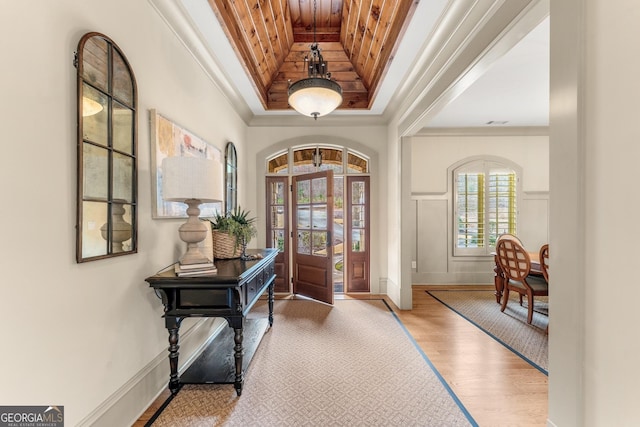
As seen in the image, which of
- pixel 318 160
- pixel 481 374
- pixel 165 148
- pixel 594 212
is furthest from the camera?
pixel 318 160

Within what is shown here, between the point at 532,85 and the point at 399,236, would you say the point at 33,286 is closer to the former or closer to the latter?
the point at 399,236

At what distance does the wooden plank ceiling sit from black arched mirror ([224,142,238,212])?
2.94 ft

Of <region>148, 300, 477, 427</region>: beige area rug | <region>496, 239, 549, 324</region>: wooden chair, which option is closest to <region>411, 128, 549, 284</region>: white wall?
<region>496, 239, 549, 324</region>: wooden chair

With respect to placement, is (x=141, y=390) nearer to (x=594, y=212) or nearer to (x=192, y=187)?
(x=192, y=187)

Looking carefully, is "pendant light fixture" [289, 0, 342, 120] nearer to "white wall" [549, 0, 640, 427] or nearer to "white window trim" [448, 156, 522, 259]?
"white wall" [549, 0, 640, 427]

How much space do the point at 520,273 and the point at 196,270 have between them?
367 centimetres

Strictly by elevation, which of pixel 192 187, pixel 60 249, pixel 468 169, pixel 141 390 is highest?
pixel 468 169

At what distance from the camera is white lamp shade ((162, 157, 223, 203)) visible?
5.82ft

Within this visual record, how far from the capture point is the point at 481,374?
2.29m

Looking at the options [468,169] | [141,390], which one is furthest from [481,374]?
[468,169]

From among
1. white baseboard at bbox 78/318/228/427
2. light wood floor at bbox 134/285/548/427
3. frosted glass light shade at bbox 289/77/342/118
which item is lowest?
light wood floor at bbox 134/285/548/427

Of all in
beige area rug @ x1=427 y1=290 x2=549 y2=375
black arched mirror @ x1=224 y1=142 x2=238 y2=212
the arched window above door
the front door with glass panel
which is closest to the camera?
beige area rug @ x1=427 y1=290 x2=549 y2=375

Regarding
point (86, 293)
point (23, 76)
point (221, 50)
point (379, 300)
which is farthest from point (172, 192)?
point (379, 300)

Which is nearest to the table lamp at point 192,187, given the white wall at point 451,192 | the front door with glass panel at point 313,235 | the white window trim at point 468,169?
the front door with glass panel at point 313,235
